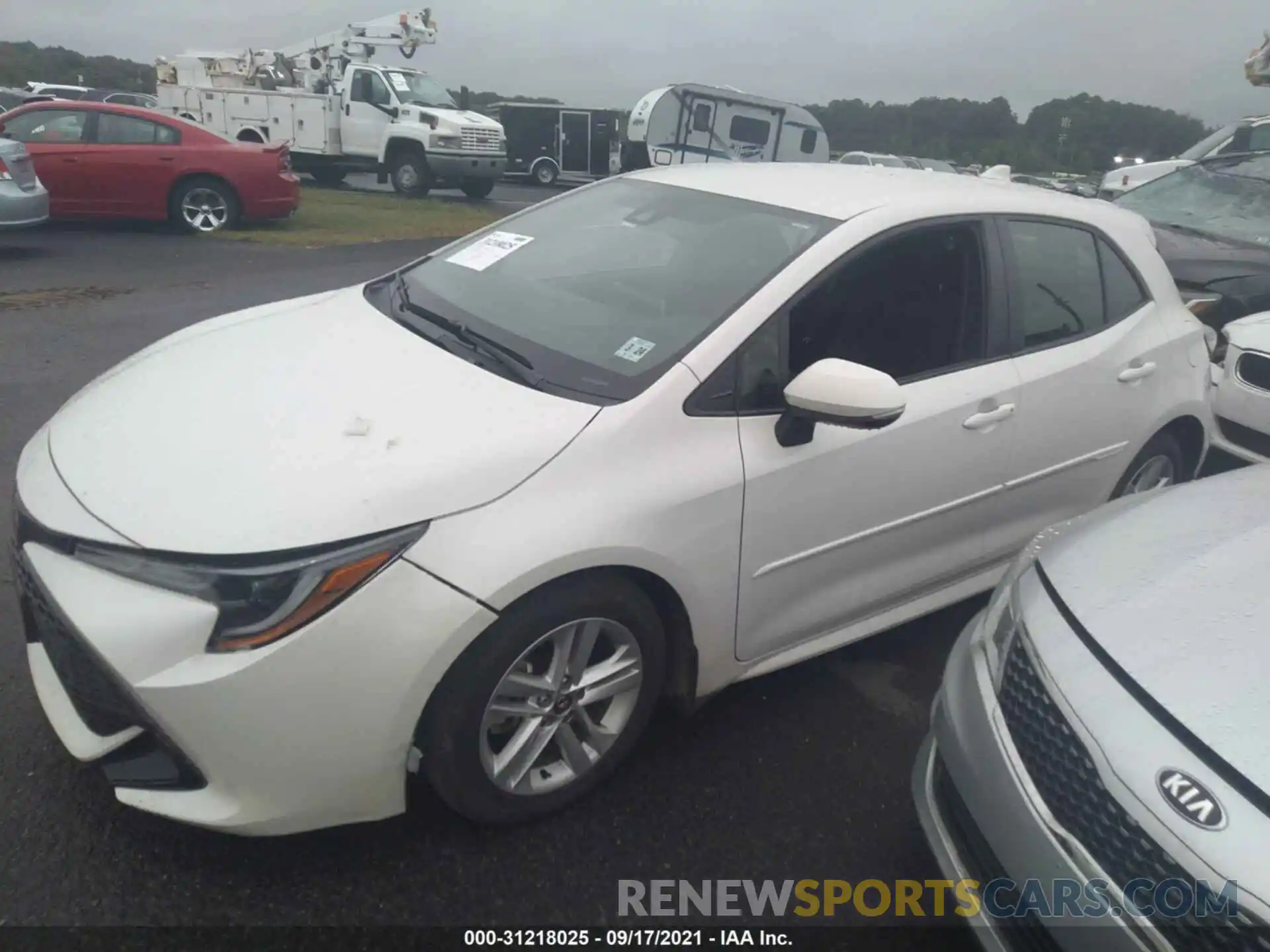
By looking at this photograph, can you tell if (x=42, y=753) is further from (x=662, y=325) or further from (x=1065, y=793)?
(x=1065, y=793)

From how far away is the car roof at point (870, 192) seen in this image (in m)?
2.94

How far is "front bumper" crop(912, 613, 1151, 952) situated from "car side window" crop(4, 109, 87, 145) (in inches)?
444

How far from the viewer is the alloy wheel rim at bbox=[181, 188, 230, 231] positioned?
11.0 meters

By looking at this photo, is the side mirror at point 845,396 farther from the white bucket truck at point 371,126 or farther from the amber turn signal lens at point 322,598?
the white bucket truck at point 371,126

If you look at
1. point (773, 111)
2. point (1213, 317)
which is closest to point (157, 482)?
point (1213, 317)

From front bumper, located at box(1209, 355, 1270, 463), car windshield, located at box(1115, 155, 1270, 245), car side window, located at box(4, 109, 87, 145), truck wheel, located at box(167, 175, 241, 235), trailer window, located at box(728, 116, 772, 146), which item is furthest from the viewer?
trailer window, located at box(728, 116, 772, 146)

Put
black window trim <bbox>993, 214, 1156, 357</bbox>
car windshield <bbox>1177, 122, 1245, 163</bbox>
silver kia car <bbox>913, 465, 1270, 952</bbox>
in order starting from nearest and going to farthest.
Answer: silver kia car <bbox>913, 465, 1270, 952</bbox>
black window trim <bbox>993, 214, 1156, 357</bbox>
car windshield <bbox>1177, 122, 1245, 163</bbox>

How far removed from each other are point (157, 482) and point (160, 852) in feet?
2.84

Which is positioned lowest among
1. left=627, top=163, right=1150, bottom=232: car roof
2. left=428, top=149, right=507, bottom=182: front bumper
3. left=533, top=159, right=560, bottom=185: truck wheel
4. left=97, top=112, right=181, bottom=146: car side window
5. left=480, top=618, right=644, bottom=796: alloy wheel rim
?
left=533, top=159, right=560, bottom=185: truck wheel

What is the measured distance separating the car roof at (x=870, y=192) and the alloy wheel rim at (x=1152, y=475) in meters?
0.91

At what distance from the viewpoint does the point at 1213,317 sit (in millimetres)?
5918

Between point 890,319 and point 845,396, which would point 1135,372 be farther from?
point 845,396

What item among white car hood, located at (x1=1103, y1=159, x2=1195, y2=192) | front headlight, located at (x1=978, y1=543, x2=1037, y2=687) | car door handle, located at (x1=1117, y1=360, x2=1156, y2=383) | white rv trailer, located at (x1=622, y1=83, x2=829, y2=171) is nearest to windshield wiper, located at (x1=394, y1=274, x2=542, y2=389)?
front headlight, located at (x1=978, y1=543, x2=1037, y2=687)

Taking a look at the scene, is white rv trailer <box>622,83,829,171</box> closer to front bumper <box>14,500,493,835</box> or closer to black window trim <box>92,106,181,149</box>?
black window trim <box>92,106,181,149</box>
